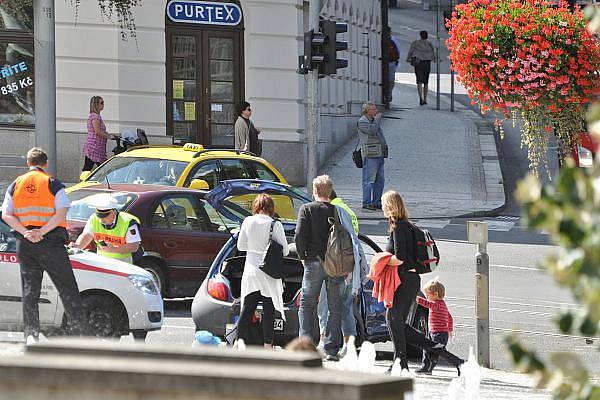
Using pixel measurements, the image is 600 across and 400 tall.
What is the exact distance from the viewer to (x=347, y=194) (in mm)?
26781

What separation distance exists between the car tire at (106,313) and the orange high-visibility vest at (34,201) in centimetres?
92

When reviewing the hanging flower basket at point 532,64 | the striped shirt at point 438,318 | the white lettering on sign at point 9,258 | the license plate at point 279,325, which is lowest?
the license plate at point 279,325

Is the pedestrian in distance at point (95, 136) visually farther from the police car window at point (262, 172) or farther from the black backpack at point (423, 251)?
the black backpack at point (423, 251)

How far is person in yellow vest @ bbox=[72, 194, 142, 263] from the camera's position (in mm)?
13109

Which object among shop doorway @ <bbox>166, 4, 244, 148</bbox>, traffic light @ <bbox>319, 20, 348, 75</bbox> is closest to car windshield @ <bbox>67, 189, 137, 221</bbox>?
traffic light @ <bbox>319, 20, 348, 75</bbox>

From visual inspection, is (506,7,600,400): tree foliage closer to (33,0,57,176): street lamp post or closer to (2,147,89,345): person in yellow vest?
(2,147,89,345): person in yellow vest

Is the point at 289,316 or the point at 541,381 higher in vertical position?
the point at 541,381

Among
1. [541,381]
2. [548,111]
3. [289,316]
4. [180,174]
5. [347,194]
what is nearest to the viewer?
[541,381]

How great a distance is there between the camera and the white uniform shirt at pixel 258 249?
11.9 metres

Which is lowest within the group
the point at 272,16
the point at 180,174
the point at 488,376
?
the point at 488,376

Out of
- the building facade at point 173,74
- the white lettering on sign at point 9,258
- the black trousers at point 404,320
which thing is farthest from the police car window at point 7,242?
the building facade at point 173,74

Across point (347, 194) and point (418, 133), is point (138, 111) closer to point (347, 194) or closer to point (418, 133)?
point (347, 194)

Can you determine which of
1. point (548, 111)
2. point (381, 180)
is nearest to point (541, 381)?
point (548, 111)

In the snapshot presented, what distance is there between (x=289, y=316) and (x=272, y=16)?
15.8 m
